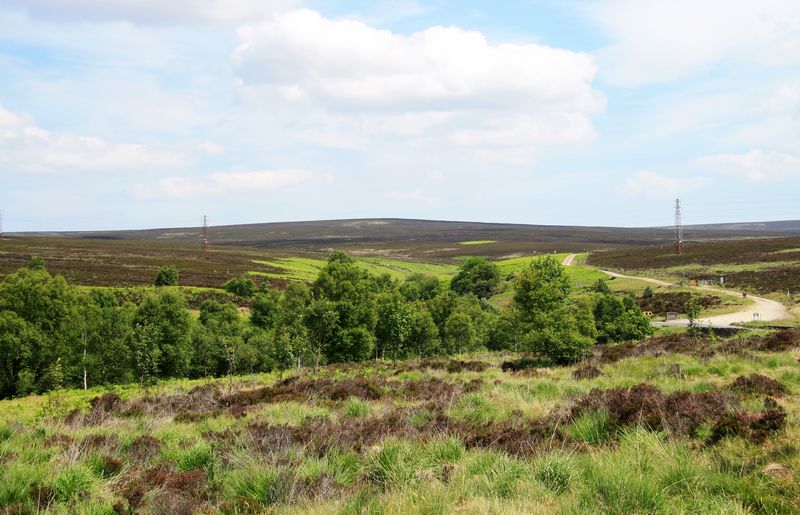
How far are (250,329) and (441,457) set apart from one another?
2862 inches

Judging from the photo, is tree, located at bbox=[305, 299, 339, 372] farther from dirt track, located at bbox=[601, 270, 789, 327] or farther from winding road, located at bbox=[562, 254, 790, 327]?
dirt track, located at bbox=[601, 270, 789, 327]

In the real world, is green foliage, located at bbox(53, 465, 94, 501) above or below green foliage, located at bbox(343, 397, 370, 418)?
above

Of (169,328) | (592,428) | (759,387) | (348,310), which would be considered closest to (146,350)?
(169,328)

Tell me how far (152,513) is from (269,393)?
10395 mm

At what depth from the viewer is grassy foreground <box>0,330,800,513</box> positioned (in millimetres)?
5168

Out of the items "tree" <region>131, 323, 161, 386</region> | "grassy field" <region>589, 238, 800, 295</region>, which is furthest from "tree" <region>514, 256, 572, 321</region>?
"grassy field" <region>589, 238, 800, 295</region>

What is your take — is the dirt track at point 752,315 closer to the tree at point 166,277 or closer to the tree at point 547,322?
the tree at point 547,322

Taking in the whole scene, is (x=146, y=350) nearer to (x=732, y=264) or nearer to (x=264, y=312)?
(x=264, y=312)

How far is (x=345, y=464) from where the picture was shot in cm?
722

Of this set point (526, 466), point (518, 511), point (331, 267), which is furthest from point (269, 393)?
point (331, 267)

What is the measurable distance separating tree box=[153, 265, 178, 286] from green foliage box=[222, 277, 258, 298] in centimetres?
1047

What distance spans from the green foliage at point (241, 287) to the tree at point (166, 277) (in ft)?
34.3

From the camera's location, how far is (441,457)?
7.21 metres

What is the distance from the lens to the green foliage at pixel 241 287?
10388 cm
